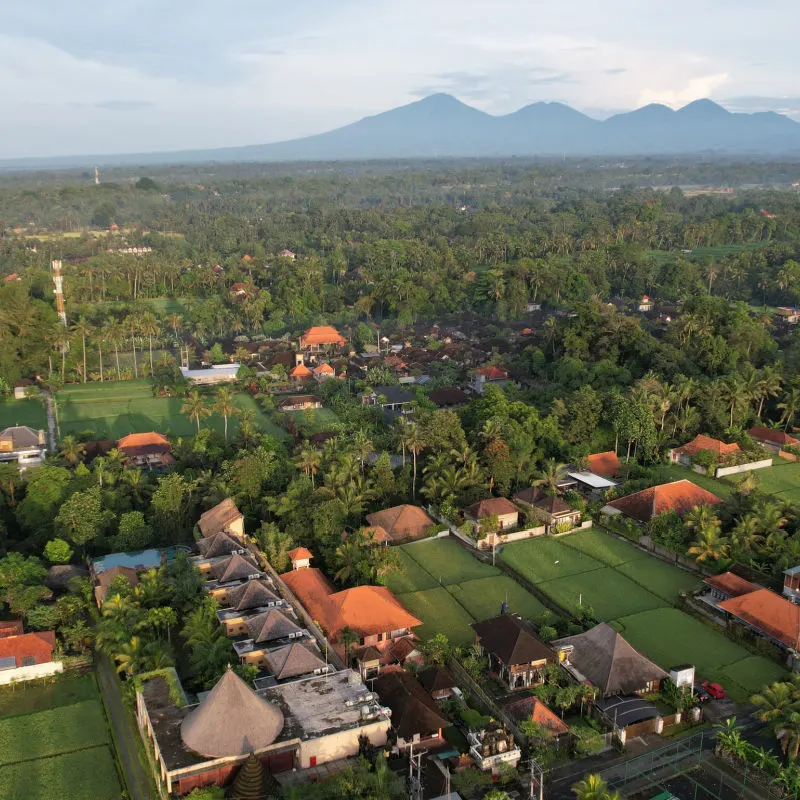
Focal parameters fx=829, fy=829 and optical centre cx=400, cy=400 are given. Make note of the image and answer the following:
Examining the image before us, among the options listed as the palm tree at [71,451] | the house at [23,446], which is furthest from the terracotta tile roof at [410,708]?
the house at [23,446]

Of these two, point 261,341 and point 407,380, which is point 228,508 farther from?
point 261,341

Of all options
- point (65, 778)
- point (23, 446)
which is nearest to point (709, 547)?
point (65, 778)

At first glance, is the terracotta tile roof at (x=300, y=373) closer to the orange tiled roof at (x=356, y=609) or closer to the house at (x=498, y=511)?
the house at (x=498, y=511)

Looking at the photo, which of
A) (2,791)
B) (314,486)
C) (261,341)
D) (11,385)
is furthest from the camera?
(261,341)

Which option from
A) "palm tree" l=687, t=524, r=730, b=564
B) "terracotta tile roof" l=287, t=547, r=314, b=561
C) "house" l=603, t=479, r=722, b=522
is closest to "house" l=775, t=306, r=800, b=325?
"house" l=603, t=479, r=722, b=522

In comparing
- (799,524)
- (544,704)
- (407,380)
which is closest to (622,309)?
(407,380)

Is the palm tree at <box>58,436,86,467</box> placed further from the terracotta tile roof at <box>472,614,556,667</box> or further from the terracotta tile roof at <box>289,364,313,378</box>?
the terracotta tile roof at <box>472,614,556,667</box>
